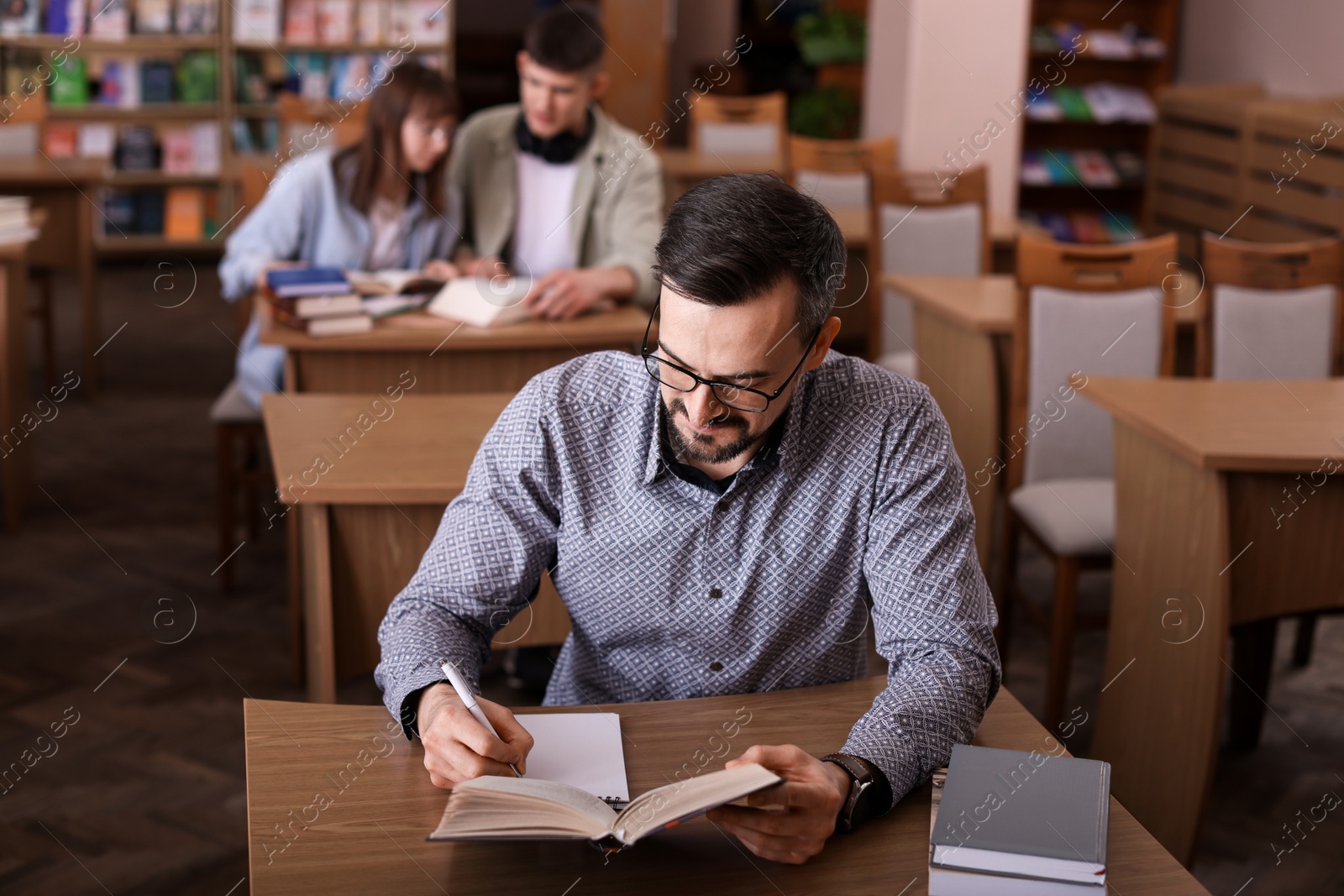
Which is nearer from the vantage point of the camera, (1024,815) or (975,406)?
(1024,815)

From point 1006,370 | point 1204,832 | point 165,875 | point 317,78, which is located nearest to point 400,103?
point 1006,370

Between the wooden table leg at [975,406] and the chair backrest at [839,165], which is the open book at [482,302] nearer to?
the wooden table leg at [975,406]

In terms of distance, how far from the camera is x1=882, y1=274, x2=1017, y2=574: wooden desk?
3184 mm

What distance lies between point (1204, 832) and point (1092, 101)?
17.1 ft

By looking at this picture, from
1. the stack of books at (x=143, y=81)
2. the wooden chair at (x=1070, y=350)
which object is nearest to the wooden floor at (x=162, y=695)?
the wooden chair at (x=1070, y=350)

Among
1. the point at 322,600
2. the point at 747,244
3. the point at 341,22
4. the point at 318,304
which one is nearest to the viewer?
the point at 747,244

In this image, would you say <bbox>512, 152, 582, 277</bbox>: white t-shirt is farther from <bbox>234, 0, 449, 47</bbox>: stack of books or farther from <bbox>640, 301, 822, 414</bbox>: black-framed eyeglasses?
<bbox>234, 0, 449, 47</bbox>: stack of books

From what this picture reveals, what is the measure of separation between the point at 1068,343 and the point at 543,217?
4.82 feet

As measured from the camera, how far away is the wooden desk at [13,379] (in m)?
3.68

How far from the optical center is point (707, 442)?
139 centimetres

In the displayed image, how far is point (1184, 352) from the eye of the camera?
3.60m

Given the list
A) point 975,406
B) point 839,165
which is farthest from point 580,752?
point 839,165

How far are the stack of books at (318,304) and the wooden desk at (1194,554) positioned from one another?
5.36 feet

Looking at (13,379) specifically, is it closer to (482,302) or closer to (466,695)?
(482,302)
